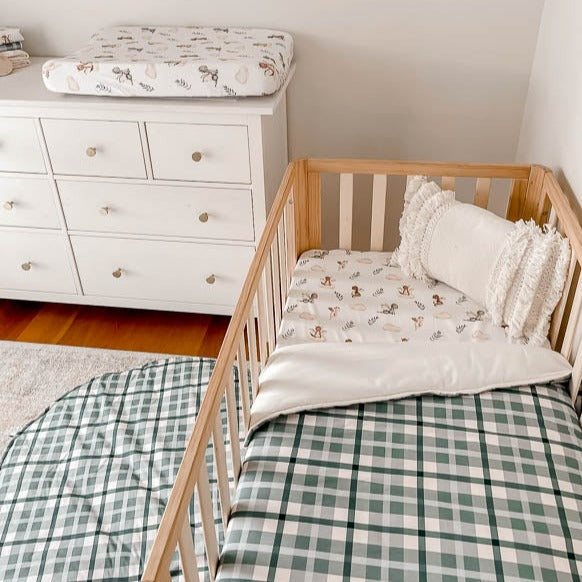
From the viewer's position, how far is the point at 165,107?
187 centimetres

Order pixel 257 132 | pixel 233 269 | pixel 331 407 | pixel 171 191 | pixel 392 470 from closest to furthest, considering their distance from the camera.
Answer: pixel 392 470, pixel 331 407, pixel 257 132, pixel 171 191, pixel 233 269

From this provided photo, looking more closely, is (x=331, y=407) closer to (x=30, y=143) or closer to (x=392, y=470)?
(x=392, y=470)

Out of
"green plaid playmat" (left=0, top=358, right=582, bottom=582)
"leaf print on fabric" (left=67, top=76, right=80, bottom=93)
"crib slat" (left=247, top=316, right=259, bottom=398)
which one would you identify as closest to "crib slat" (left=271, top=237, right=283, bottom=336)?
"crib slat" (left=247, top=316, right=259, bottom=398)

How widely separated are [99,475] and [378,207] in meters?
1.03

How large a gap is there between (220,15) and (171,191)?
61 cm

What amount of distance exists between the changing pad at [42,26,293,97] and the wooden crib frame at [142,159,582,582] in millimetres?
272

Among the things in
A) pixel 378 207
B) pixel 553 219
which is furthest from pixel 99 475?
pixel 553 219

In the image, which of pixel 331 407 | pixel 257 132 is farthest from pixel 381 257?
pixel 331 407

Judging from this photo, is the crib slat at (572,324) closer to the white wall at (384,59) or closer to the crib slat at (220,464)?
the crib slat at (220,464)

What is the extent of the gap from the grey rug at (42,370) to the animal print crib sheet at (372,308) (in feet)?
2.38

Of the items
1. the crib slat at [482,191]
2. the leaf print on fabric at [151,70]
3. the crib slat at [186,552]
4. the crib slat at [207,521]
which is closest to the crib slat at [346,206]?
the crib slat at [482,191]

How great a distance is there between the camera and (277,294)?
1.73 metres

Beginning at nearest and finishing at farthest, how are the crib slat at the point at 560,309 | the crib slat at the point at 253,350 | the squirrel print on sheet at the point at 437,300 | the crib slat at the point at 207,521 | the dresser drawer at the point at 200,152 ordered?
the crib slat at the point at 207,521
the crib slat at the point at 253,350
the crib slat at the point at 560,309
the squirrel print on sheet at the point at 437,300
the dresser drawer at the point at 200,152

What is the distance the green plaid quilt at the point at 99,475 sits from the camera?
141 cm
